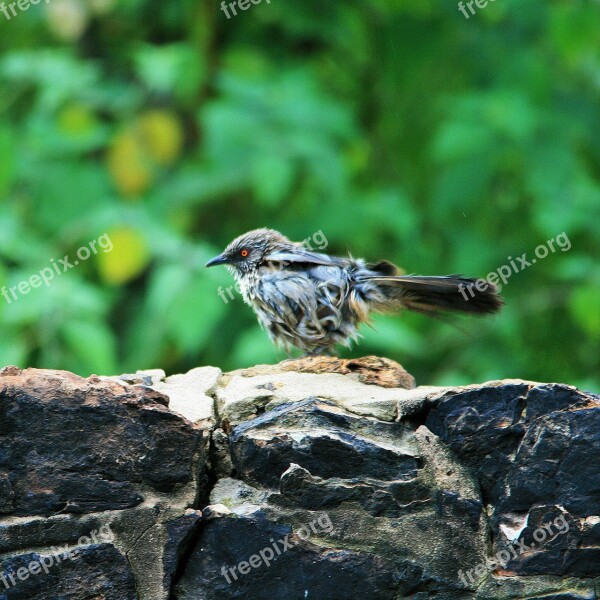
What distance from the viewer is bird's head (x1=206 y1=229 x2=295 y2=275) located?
16.3 ft

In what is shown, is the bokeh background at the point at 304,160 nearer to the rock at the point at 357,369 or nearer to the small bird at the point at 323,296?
the small bird at the point at 323,296

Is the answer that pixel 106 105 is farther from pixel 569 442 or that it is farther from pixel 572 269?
pixel 569 442

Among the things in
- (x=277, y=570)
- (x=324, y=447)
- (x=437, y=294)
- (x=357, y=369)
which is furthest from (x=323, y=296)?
(x=277, y=570)

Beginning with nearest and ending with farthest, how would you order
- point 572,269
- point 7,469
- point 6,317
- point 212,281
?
point 7,469 < point 6,317 < point 212,281 < point 572,269

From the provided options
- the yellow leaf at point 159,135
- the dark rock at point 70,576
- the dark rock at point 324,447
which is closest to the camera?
the dark rock at point 70,576

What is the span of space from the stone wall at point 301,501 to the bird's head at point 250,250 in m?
1.85

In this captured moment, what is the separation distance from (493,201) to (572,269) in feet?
5.72

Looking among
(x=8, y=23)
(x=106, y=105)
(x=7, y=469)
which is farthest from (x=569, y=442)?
(x=8, y=23)

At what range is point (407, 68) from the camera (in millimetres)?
8281

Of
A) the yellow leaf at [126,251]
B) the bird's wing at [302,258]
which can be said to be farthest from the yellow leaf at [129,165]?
the bird's wing at [302,258]

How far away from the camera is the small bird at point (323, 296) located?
14.6ft

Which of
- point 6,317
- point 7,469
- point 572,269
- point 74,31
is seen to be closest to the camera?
point 7,469

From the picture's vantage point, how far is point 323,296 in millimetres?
4566

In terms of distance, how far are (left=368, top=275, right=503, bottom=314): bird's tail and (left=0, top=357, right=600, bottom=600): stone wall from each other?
2.72ft
